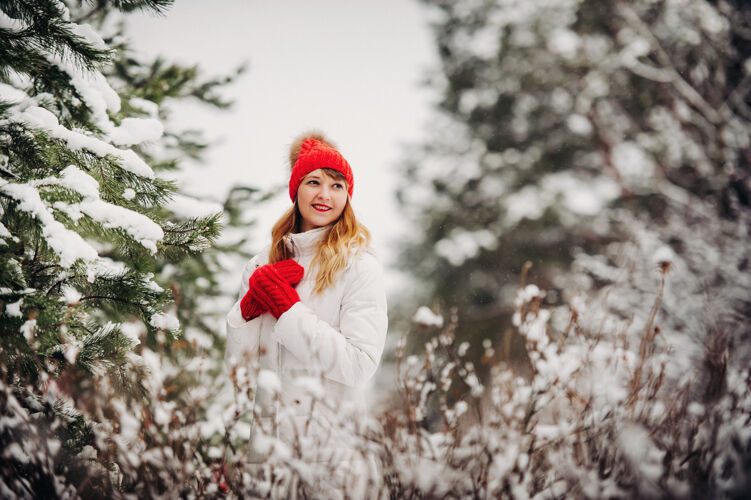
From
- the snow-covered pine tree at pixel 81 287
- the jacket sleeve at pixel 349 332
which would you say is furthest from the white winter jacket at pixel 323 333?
the snow-covered pine tree at pixel 81 287

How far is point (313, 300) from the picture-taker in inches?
79.0

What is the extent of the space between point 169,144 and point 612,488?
3978 mm

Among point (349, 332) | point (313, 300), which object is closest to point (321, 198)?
point (313, 300)

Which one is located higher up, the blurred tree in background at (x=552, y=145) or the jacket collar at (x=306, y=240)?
the blurred tree in background at (x=552, y=145)

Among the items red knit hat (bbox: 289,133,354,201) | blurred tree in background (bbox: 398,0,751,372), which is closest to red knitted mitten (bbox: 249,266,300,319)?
red knit hat (bbox: 289,133,354,201)

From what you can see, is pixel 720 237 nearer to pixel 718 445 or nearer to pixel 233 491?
pixel 718 445

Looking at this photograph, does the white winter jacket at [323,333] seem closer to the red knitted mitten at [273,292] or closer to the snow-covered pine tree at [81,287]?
the red knitted mitten at [273,292]

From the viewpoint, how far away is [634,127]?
966 cm

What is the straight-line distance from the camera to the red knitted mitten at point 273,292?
1833 mm

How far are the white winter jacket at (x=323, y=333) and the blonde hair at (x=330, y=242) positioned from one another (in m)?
0.04

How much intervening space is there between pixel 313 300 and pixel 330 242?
0.27 metres

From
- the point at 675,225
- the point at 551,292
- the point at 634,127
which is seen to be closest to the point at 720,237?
the point at 675,225

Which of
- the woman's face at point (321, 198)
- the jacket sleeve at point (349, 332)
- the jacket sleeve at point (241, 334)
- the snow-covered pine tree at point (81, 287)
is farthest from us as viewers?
the woman's face at point (321, 198)

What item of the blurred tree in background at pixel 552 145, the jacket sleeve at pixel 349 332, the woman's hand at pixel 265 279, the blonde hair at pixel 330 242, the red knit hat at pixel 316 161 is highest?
the blurred tree in background at pixel 552 145
